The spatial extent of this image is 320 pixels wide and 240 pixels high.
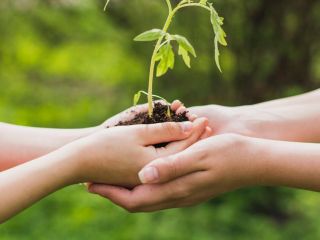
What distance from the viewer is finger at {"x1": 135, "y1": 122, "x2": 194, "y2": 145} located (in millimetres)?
2188

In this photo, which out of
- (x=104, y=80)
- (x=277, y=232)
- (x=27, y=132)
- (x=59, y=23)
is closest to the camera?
(x=27, y=132)

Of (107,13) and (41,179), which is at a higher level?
(107,13)

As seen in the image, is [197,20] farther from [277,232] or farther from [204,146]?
[204,146]

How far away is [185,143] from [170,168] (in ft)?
0.65

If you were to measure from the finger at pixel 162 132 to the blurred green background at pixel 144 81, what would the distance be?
5.88 ft

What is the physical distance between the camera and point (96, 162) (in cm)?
217

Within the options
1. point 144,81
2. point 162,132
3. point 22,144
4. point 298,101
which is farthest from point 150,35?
point 144,81

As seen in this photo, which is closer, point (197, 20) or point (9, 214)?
point (9, 214)

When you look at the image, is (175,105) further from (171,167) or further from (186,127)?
(171,167)

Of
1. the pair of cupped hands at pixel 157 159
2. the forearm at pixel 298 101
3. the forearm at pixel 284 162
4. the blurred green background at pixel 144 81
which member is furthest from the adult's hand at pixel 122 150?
the blurred green background at pixel 144 81

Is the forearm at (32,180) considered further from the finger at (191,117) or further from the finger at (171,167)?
the finger at (191,117)

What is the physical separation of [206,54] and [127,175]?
108 inches

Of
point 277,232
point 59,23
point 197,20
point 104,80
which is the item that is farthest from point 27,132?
point 104,80

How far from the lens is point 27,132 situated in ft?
8.39
